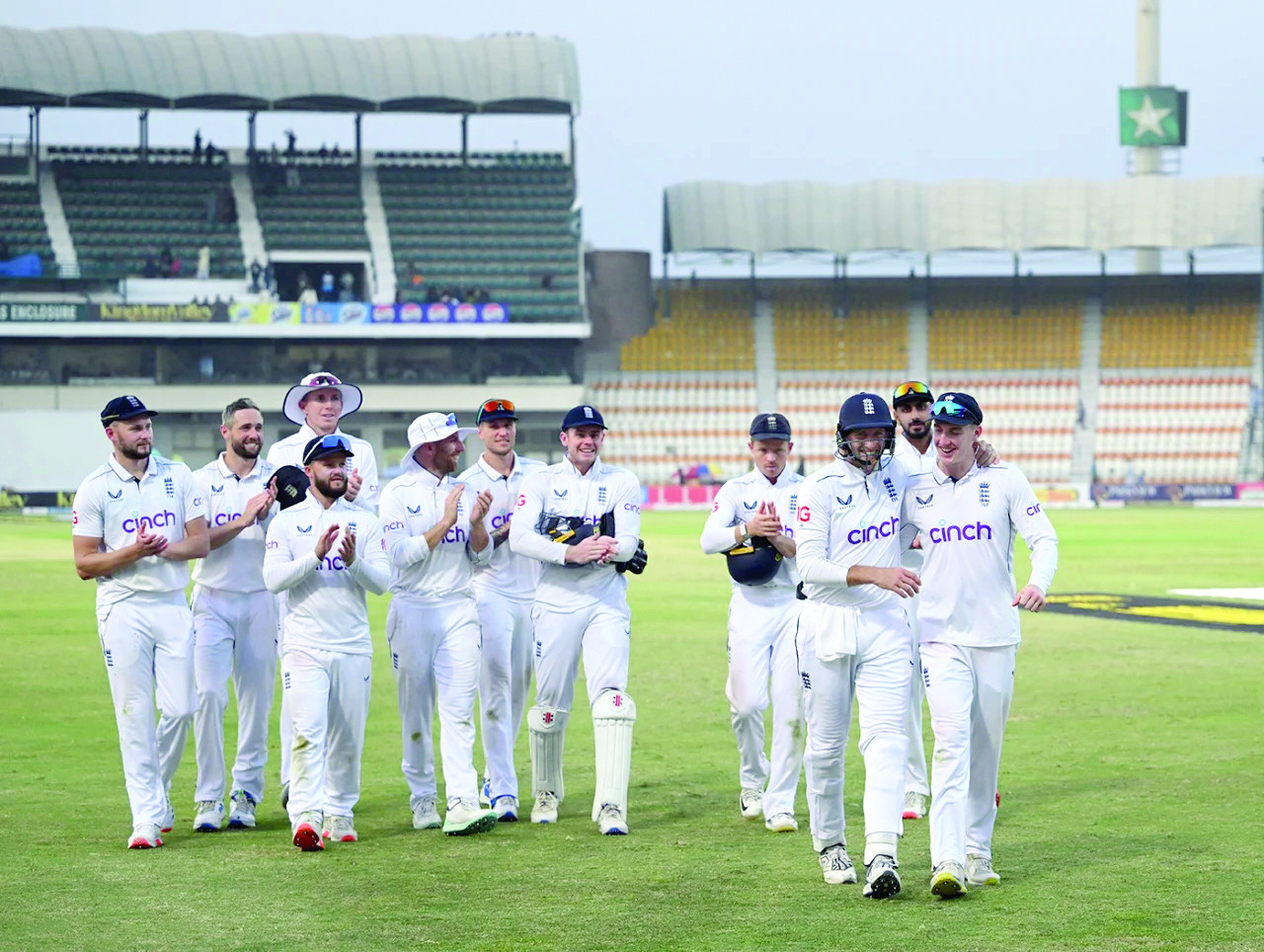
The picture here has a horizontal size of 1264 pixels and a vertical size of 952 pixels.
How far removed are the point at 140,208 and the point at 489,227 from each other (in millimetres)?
12622

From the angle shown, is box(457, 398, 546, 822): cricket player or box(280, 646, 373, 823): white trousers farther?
box(457, 398, 546, 822): cricket player

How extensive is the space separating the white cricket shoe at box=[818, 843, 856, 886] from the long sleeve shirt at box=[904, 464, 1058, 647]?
1162mm

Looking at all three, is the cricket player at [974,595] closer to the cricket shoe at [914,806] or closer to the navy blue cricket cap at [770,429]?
the cricket shoe at [914,806]

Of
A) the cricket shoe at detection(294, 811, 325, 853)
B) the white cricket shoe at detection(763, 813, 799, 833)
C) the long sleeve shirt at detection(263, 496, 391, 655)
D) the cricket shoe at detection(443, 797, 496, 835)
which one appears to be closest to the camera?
the cricket shoe at detection(294, 811, 325, 853)

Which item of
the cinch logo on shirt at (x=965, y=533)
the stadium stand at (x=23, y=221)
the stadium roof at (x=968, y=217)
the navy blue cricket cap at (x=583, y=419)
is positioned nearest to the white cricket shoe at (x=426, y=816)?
the navy blue cricket cap at (x=583, y=419)

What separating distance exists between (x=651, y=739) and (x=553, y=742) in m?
3.13

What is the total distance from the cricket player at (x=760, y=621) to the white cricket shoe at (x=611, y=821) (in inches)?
36.2

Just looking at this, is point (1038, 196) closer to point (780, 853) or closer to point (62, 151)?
point (62, 151)

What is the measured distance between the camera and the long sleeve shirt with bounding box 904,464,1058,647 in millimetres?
8391

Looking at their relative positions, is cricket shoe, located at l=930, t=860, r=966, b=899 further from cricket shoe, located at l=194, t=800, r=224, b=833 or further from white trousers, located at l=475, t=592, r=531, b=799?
cricket shoe, located at l=194, t=800, r=224, b=833

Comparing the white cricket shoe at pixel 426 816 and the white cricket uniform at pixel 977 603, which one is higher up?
the white cricket uniform at pixel 977 603

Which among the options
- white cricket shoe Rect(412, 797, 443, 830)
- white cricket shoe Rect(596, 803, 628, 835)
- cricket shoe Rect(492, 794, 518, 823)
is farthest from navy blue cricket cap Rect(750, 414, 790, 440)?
white cricket shoe Rect(412, 797, 443, 830)

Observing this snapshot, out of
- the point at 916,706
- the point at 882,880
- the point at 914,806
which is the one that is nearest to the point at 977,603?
the point at 882,880

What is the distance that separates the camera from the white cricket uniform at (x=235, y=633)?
10.4m
